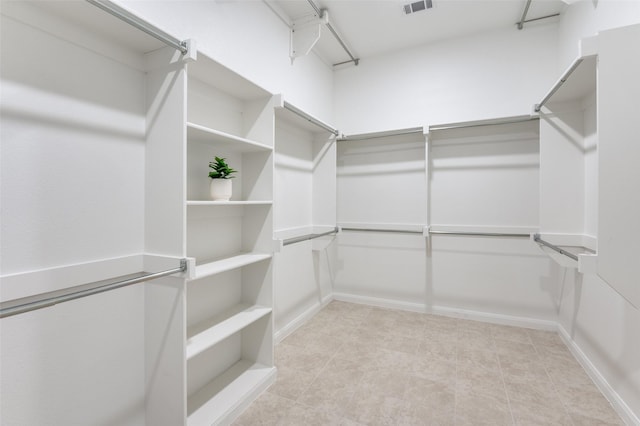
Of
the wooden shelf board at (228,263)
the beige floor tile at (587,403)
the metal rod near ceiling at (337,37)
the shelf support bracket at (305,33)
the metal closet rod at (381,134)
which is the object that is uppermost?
the metal rod near ceiling at (337,37)

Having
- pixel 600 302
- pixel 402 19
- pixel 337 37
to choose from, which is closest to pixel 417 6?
pixel 402 19

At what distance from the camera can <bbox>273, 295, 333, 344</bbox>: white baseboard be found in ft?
8.24

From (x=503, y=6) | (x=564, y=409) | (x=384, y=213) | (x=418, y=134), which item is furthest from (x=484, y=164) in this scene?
(x=564, y=409)

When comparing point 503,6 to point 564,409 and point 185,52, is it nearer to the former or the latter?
point 185,52

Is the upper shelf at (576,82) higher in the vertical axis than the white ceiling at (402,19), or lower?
lower

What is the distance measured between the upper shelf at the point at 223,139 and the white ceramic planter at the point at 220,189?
229 millimetres

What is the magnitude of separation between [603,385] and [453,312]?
1.28 metres

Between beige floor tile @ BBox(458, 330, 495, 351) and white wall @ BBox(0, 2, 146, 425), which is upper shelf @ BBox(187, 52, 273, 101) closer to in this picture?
white wall @ BBox(0, 2, 146, 425)

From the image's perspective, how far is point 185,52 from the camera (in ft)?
4.20

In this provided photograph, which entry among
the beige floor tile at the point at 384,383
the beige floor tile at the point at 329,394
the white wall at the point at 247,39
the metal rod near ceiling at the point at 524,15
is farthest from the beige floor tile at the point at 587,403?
the metal rod near ceiling at the point at 524,15

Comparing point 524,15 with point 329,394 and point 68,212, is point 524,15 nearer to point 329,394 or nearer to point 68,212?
point 329,394

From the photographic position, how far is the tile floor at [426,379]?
1644 mm

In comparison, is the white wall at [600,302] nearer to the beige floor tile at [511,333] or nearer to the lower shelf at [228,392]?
the beige floor tile at [511,333]

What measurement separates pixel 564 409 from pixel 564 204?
144cm
